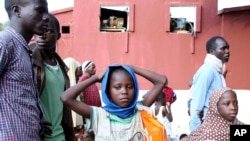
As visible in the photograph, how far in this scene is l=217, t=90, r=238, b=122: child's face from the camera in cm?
362

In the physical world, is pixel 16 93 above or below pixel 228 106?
above

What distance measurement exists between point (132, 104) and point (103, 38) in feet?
28.4

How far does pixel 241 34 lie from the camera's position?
1073 centimetres

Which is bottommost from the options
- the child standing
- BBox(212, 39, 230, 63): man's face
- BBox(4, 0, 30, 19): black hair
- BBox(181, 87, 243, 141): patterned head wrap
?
the child standing

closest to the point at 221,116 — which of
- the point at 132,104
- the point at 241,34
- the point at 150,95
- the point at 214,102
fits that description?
the point at 214,102

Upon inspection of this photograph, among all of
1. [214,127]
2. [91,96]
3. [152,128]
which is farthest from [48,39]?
[91,96]

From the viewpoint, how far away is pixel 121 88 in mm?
2766

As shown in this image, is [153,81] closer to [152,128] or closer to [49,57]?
[152,128]

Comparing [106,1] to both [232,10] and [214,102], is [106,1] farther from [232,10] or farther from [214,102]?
[214,102]

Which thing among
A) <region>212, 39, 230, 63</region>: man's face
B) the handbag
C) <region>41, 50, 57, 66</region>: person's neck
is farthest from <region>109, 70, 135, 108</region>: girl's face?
Answer: <region>212, 39, 230, 63</region>: man's face

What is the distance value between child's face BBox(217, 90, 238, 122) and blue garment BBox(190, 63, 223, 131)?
0.63 m

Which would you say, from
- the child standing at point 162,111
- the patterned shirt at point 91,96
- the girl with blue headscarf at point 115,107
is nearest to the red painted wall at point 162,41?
the child standing at point 162,111

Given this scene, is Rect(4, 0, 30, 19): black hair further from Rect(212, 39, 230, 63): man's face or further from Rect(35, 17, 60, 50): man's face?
Rect(212, 39, 230, 63): man's face

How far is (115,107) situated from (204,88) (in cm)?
179
